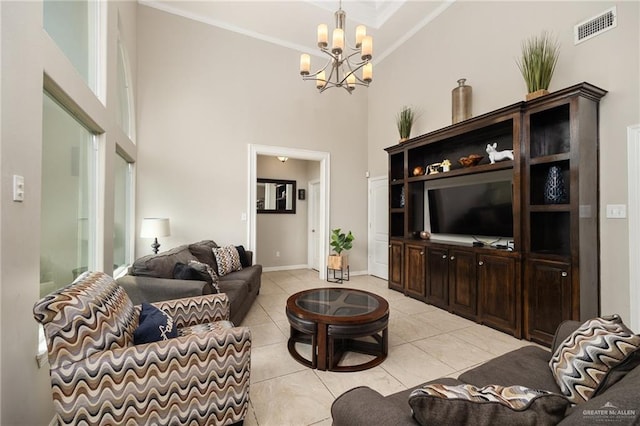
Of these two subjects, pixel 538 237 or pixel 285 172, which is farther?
pixel 285 172

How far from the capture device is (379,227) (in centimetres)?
548

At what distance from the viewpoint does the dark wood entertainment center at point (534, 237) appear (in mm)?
2463

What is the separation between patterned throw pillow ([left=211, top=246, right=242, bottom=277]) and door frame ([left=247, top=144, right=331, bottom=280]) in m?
0.64

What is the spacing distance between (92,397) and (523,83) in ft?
15.0

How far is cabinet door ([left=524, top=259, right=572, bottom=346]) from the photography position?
249cm

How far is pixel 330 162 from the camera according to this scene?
5.45m

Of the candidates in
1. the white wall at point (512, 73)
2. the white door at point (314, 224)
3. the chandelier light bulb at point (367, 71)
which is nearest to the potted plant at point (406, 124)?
the white wall at point (512, 73)

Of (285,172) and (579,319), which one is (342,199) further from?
(579,319)

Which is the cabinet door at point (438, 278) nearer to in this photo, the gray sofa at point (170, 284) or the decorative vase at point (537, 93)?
the decorative vase at point (537, 93)

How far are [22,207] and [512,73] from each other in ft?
14.9

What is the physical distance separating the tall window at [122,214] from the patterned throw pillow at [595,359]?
3895 mm

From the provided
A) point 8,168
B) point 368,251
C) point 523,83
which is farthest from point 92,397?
point 368,251

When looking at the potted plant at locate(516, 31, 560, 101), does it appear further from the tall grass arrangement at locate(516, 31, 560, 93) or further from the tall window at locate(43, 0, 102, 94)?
the tall window at locate(43, 0, 102, 94)

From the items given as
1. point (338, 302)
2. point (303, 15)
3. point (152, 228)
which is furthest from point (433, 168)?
point (152, 228)
